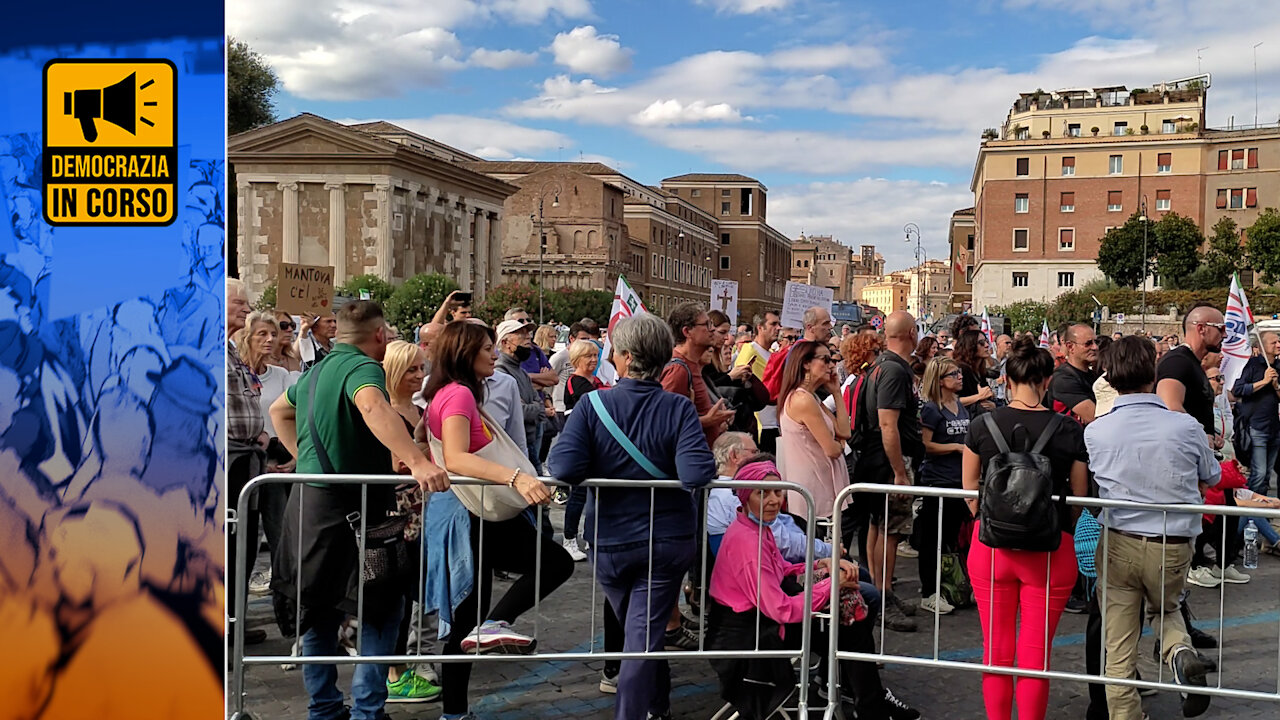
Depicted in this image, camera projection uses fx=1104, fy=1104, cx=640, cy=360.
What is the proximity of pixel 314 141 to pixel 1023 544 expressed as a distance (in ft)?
211

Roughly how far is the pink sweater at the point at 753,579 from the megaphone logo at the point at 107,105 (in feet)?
9.64

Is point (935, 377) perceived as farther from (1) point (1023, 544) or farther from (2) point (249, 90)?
(2) point (249, 90)

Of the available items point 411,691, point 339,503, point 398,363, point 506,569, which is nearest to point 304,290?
point 398,363

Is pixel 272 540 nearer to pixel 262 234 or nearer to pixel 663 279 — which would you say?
pixel 262 234

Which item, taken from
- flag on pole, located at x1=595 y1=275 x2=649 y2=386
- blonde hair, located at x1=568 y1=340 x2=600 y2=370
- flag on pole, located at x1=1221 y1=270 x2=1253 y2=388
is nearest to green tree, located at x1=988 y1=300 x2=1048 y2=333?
flag on pole, located at x1=1221 y1=270 x2=1253 y2=388

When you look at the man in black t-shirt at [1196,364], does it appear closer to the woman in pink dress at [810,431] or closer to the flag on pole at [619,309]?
the woman in pink dress at [810,431]

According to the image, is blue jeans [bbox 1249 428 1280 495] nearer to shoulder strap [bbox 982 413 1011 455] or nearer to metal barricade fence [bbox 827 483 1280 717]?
metal barricade fence [bbox 827 483 1280 717]

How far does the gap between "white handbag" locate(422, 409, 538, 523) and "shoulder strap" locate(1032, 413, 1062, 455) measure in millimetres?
2122

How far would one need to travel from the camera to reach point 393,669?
18.0ft

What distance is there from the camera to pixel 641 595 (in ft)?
14.6

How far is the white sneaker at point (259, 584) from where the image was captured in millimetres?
7047

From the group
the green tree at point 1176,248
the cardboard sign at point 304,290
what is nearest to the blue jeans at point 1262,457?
the cardboard sign at point 304,290

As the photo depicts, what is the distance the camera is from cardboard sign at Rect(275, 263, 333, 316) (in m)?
10.5

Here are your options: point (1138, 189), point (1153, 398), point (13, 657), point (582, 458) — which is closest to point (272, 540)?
point (582, 458)
